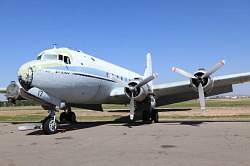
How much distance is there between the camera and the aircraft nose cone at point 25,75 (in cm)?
1473

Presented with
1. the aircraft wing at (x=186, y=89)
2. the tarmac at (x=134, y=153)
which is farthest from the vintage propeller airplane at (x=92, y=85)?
the tarmac at (x=134, y=153)

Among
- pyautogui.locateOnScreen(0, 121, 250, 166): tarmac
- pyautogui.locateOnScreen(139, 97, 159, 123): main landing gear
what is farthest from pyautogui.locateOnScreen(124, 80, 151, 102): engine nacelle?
pyautogui.locateOnScreen(0, 121, 250, 166): tarmac

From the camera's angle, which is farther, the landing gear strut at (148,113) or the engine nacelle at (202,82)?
the landing gear strut at (148,113)

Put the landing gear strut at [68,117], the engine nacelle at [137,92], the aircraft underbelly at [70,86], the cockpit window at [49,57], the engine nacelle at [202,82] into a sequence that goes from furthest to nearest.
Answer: the landing gear strut at [68,117], the engine nacelle at [137,92], the engine nacelle at [202,82], the cockpit window at [49,57], the aircraft underbelly at [70,86]

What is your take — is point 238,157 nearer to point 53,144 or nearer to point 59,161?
point 59,161

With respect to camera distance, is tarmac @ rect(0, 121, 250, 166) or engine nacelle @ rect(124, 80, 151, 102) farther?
engine nacelle @ rect(124, 80, 151, 102)

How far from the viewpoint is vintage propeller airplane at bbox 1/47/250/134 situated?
15.3 metres

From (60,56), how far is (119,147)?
25.0ft

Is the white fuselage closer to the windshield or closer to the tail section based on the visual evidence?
the windshield

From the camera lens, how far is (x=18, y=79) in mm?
15047

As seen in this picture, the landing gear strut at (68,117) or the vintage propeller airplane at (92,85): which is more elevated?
the vintage propeller airplane at (92,85)

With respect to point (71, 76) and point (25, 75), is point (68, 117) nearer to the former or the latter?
point (71, 76)

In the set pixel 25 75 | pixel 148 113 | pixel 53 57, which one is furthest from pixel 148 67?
pixel 25 75

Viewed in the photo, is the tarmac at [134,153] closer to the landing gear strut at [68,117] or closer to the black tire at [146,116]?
the black tire at [146,116]
